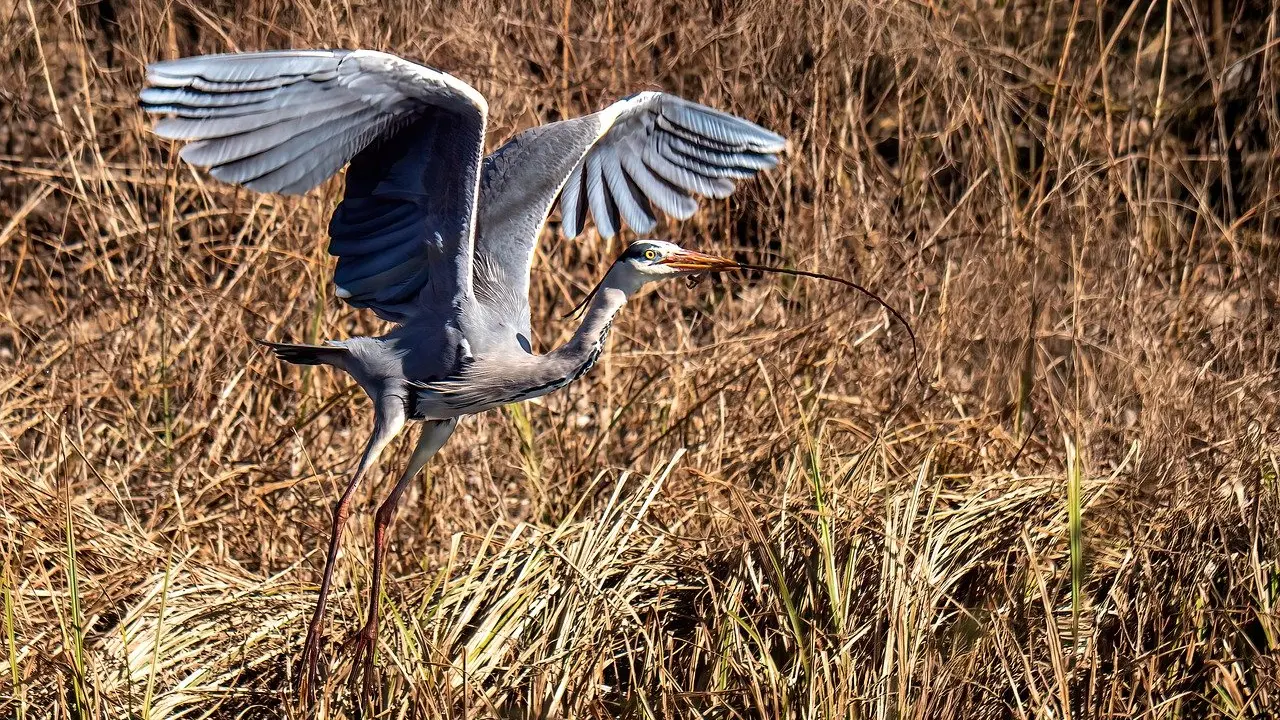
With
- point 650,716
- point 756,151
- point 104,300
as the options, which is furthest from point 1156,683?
point 104,300

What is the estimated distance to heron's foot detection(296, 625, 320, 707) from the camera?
3178 millimetres

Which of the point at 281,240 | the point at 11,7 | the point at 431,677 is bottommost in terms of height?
the point at 431,677

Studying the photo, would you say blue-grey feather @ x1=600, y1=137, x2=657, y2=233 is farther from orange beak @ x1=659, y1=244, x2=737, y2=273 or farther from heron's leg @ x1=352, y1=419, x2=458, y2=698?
heron's leg @ x1=352, y1=419, x2=458, y2=698

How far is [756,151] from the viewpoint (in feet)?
13.7

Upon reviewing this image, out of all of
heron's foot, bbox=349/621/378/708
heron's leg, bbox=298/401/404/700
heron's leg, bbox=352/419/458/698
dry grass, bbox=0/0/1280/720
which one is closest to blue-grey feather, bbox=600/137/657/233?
dry grass, bbox=0/0/1280/720

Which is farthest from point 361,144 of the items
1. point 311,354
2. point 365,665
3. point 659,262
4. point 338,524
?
point 365,665

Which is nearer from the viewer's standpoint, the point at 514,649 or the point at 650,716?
the point at 650,716

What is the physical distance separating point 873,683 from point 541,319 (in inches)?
96.3

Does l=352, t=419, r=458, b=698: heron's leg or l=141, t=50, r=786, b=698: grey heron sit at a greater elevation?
l=141, t=50, r=786, b=698: grey heron

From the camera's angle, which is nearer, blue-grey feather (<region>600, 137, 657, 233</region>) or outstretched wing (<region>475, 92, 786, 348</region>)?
outstretched wing (<region>475, 92, 786, 348</region>)

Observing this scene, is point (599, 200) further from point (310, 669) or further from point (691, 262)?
point (310, 669)

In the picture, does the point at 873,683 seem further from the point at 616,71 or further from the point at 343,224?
the point at 616,71

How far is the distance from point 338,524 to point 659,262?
3.57ft

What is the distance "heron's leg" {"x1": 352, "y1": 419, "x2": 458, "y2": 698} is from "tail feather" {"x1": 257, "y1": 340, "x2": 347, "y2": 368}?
1.05 feet
